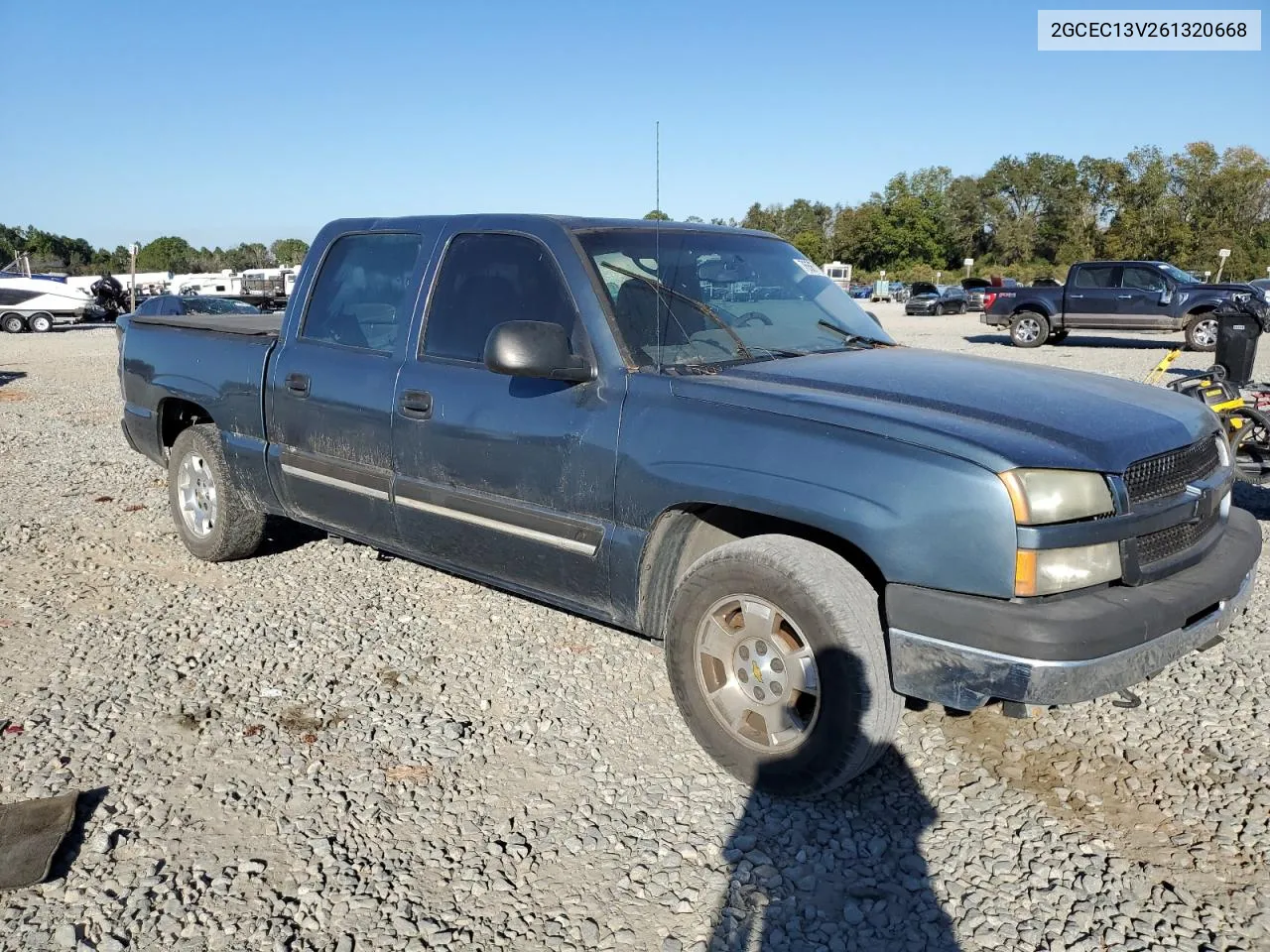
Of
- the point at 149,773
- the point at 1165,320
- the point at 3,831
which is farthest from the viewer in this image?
the point at 1165,320

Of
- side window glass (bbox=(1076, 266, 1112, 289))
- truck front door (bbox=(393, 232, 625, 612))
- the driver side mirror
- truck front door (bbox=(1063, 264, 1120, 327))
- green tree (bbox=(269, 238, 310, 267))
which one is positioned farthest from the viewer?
green tree (bbox=(269, 238, 310, 267))

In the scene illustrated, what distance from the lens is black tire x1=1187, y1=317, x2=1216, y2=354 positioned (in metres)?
19.1

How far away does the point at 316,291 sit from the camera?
186 inches

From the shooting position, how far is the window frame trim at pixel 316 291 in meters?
4.24

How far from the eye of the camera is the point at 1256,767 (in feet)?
10.8

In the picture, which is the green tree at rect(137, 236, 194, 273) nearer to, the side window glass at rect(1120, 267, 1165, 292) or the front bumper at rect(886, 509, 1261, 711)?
the side window glass at rect(1120, 267, 1165, 292)

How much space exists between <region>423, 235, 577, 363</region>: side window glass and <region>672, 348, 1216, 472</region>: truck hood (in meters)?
0.76

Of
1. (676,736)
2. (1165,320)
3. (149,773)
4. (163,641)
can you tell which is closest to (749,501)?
(676,736)

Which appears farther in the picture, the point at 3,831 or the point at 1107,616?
the point at 3,831

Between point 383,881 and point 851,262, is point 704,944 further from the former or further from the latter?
point 851,262

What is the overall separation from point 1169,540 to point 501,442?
2283mm

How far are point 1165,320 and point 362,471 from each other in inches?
781

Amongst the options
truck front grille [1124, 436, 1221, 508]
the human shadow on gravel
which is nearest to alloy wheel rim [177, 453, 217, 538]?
the human shadow on gravel

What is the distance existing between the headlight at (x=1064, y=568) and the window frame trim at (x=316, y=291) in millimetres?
2654
